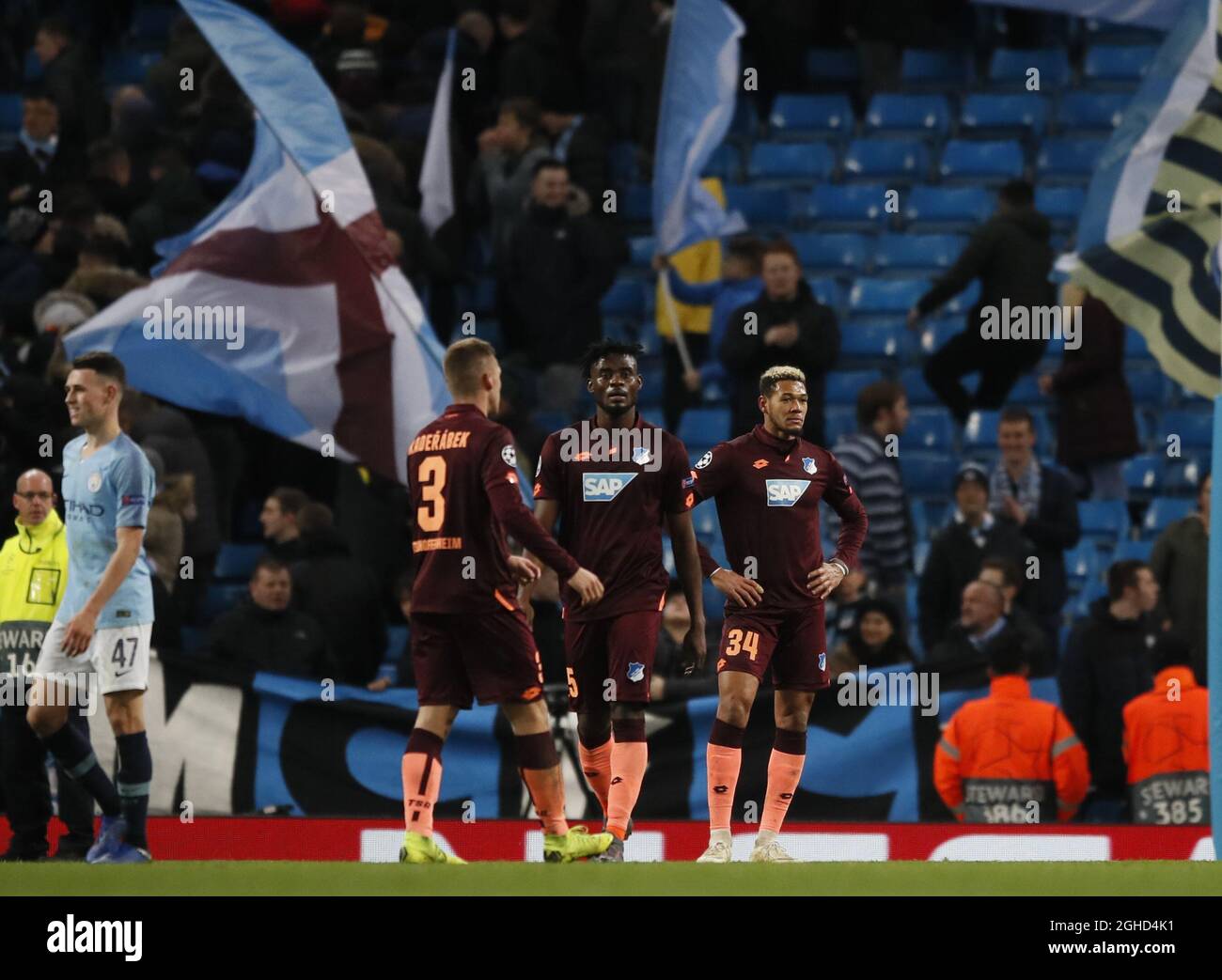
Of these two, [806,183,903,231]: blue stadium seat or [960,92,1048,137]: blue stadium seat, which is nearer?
[806,183,903,231]: blue stadium seat

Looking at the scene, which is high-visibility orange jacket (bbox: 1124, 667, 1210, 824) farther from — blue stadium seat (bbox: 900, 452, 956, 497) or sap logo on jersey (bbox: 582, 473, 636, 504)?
blue stadium seat (bbox: 900, 452, 956, 497)

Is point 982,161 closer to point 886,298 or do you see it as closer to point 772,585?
point 886,298

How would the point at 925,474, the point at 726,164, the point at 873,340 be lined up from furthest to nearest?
1. the point at 726,164
2. the point at 873,340
3. the point at 925,474

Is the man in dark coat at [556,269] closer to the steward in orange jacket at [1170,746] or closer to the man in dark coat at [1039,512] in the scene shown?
the man in dark coat at [1039,512]

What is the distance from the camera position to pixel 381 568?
46.7ft

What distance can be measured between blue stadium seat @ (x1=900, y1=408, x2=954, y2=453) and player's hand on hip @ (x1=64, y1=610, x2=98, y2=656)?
7628mm

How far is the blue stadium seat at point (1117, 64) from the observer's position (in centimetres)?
1828

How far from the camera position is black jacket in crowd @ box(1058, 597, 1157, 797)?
1227 cm

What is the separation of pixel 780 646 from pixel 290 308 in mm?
4324

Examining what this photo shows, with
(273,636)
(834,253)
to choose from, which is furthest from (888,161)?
(273,636)

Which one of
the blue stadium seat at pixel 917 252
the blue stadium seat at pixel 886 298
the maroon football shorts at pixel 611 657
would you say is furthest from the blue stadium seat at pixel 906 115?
the maroon football shorts at pixel 611 657

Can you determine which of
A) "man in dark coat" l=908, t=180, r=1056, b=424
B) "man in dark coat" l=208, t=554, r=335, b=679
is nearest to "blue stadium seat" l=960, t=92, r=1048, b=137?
"man in dark coat" l=908, t=180, r=1056, b=424

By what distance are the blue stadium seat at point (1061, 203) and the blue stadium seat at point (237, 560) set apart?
633 centimetres

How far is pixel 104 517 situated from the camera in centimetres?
975
